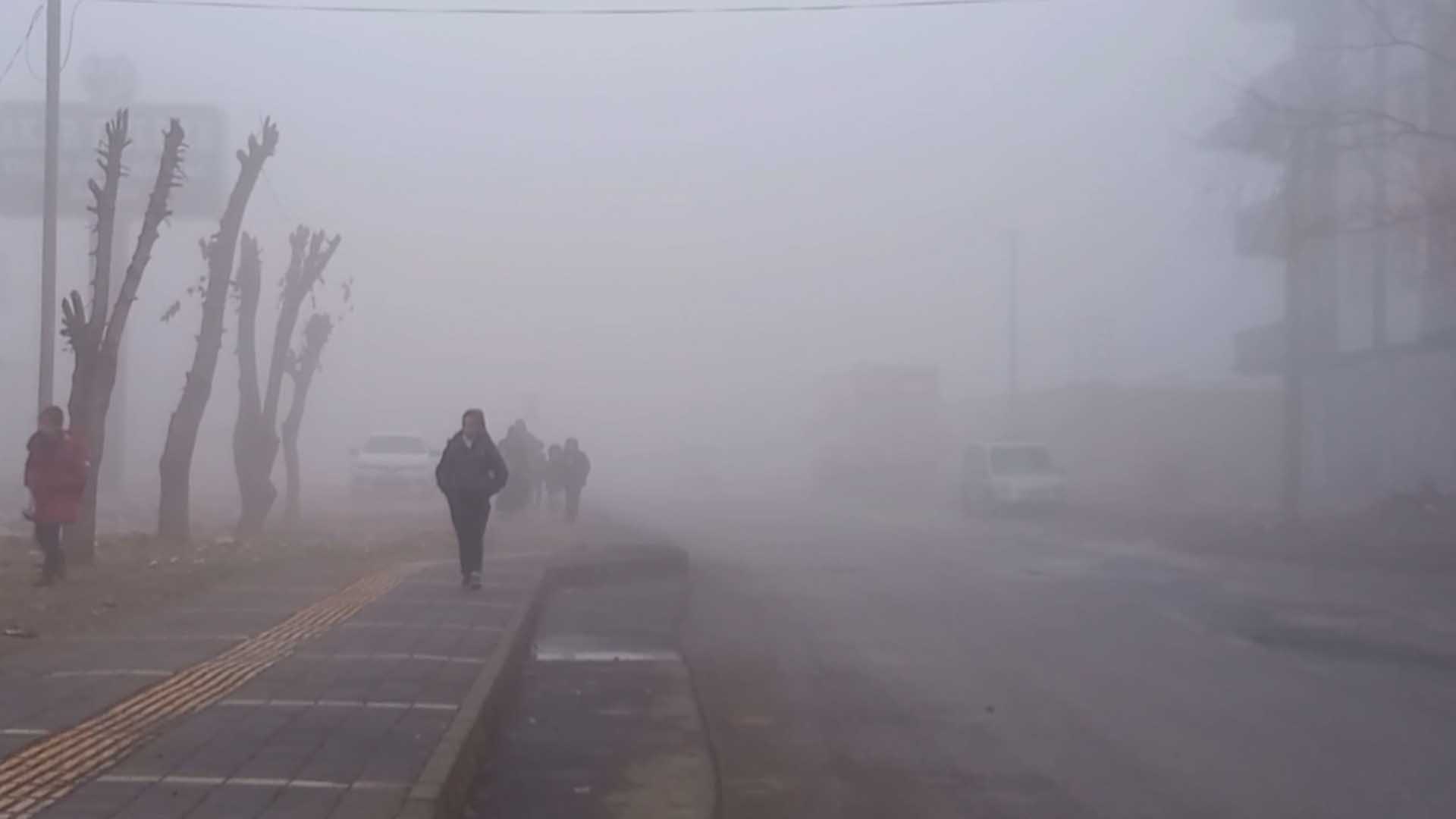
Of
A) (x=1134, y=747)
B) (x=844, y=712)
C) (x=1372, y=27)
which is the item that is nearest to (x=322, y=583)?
(x=844, y=712)

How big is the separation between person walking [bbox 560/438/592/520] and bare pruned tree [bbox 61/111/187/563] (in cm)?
1290

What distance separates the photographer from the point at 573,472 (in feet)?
104

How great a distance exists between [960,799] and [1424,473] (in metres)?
34.0

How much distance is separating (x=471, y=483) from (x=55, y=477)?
11.9 ft

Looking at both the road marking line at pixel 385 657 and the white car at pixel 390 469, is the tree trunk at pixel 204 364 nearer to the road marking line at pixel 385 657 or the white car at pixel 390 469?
the road marking line at pixel 385 657

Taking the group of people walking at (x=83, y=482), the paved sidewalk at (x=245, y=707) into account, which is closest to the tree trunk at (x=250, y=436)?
the group of people walking at (x=83, y=482)

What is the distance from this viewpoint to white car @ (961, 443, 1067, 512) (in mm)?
40781

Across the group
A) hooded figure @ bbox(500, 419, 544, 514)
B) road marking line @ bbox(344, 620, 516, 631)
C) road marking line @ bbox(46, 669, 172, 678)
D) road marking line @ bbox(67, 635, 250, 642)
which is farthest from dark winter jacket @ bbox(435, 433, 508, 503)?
hooded figure @ bbox(500, 419, 544, 514)

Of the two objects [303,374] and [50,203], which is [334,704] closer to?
[50,203]

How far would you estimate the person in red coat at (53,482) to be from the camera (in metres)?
15.0

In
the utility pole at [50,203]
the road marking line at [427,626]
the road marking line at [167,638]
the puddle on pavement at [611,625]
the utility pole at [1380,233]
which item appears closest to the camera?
the road marking line at [167,638]

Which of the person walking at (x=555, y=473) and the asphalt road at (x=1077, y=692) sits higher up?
the person walking at (x=555, y=473)

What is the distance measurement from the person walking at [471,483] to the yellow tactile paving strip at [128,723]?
2494mm

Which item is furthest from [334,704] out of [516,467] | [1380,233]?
[1380,233]
